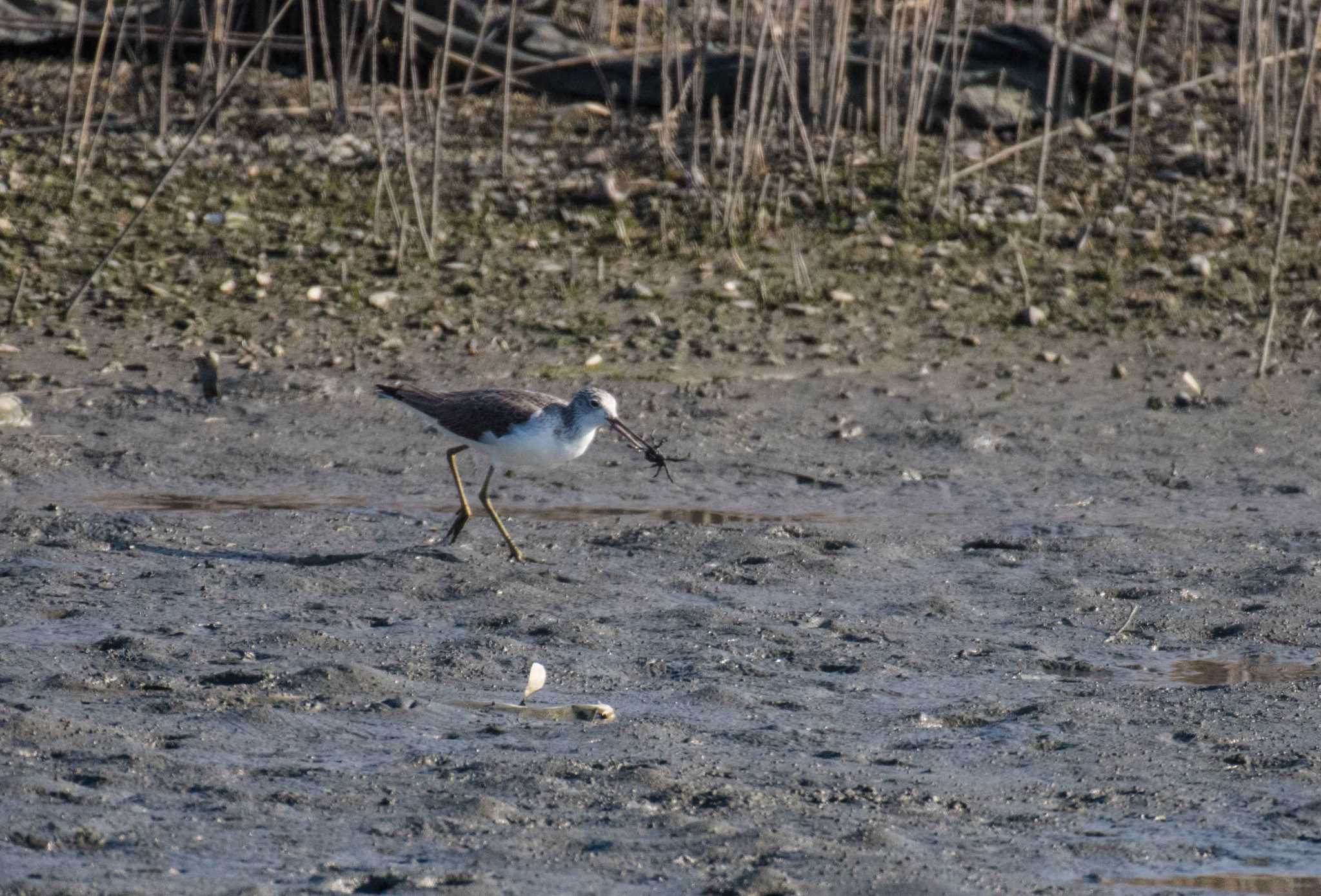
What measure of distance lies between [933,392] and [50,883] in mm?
6208

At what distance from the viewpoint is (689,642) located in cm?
589

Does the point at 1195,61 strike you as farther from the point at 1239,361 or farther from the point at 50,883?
the point at 50,883

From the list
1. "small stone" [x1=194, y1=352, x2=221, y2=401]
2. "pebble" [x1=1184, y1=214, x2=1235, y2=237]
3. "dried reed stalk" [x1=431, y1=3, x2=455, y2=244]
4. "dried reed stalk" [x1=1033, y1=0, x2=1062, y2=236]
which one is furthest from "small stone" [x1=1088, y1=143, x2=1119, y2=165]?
"small stone" [x1=194, y1=352, x2=221, y2=401]

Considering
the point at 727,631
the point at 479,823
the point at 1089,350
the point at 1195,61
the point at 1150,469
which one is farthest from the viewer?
the point at 1195,61

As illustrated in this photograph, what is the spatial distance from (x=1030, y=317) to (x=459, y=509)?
4.04m

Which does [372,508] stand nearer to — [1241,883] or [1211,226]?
[1241,883]

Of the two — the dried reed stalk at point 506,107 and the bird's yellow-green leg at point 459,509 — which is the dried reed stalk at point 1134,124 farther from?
the bird's yellow-green leg at point 459,509

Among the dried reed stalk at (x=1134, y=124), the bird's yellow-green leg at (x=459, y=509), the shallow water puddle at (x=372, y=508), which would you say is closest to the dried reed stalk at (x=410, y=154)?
the shallow water puddle at (x=372, y=508)

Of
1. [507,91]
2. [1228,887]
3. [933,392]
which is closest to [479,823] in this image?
[1228,887]

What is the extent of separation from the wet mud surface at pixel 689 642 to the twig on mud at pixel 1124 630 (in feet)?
0.07

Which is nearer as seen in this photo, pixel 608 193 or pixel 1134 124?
pixel 608 193

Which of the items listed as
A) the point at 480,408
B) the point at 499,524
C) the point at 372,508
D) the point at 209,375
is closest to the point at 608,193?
the point at 209,375

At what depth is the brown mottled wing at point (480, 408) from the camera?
7.10 metres

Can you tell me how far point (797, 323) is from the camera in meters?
10.2
